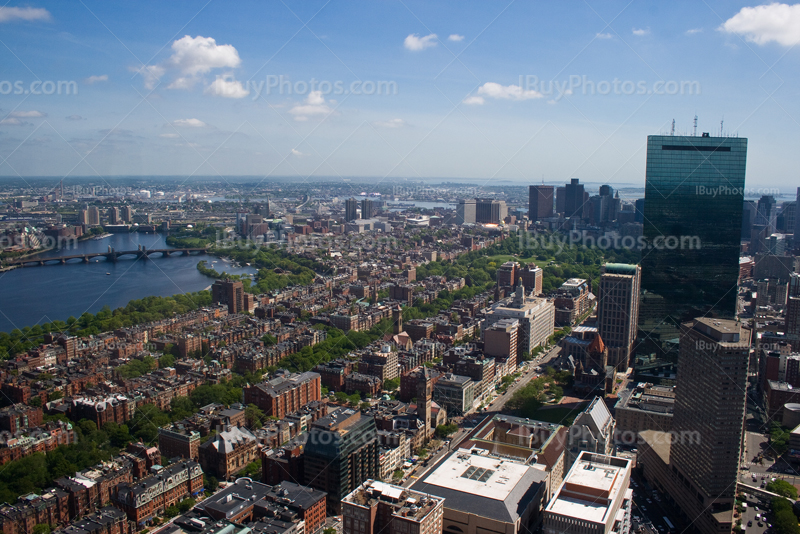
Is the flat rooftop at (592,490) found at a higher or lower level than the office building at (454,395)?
higher

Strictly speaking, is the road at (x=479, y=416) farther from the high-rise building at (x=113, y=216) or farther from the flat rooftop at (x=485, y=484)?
the high-rise building at (x=113, y=216)

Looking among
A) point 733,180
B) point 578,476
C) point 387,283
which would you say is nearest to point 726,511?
point 578,476

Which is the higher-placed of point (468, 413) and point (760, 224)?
point (760, 224)

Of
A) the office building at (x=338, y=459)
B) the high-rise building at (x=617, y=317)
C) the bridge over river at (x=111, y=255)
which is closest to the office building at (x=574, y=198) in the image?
the bridge over river at (x=111, y=255)

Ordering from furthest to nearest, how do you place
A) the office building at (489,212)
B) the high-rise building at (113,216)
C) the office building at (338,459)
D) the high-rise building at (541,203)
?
the office building at (489,212), the high-rise building at (113,216), the high-rise building at (541,203), the office building at (338,459)

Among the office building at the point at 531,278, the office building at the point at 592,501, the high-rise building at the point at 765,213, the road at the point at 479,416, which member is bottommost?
the road at the point at 479,416

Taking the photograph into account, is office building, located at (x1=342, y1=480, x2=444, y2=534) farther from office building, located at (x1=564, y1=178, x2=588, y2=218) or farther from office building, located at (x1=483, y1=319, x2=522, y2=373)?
office building, located at (x1=564, y1=178, x2=588, y2=218)

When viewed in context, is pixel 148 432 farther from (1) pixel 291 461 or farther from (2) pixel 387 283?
(2) pixel 387 283

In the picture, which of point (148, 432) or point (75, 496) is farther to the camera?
point (148, 432)
